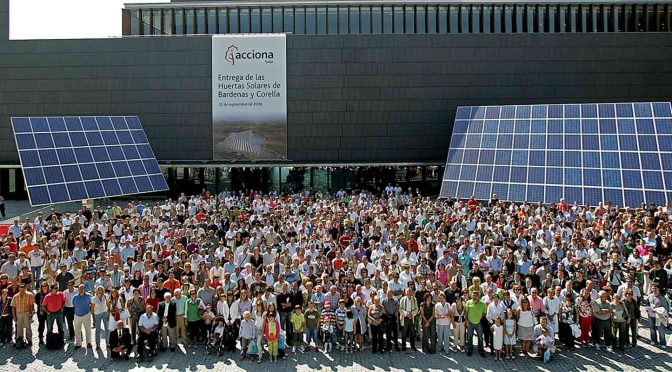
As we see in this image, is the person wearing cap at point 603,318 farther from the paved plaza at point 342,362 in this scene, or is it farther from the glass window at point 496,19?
the glass window at point 496,19

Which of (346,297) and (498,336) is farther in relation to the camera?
(346,297)

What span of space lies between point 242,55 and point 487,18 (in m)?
17.8

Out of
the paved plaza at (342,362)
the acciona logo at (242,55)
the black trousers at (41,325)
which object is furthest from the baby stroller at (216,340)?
the acciona logo at (242,55)

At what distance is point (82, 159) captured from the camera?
31.7m

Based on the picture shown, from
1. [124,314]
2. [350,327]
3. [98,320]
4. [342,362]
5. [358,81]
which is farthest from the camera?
[358,81]

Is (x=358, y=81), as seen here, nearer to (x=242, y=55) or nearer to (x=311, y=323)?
(x=242, y=55)

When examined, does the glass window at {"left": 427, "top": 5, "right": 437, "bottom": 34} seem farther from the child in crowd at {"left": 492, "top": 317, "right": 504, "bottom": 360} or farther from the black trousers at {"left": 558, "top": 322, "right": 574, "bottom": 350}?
the child in crowd at {"left": 492, "top": 317, "right": 504, "bottom": 360}

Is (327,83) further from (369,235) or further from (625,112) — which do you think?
(369,235)

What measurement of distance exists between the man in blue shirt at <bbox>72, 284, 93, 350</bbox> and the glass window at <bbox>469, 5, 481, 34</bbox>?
3508 centimetres

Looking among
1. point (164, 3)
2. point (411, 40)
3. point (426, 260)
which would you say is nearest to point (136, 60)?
point (164, 3)

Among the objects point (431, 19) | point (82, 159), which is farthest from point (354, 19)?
point (82, 159)

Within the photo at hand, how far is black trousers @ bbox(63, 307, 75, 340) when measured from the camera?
13273mm

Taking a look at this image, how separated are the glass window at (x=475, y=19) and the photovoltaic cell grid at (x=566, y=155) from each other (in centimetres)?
1035

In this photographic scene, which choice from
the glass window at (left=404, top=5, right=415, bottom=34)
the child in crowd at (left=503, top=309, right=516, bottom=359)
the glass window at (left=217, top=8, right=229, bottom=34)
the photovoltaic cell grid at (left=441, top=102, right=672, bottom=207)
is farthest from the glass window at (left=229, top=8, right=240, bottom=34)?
the child in crowd at (left=503, top=309, right=516, bottom=359)
